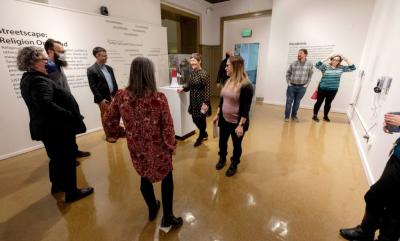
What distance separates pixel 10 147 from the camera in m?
2.86

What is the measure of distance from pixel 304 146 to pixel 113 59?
3.88 m

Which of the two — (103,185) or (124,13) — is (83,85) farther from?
(103,185)

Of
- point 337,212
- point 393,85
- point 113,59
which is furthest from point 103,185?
point 393,85

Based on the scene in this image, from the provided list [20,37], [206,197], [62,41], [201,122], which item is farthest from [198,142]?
[20,37]

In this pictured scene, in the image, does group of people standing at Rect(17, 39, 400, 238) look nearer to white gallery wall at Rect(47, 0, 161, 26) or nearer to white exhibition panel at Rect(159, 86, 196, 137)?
white exhibition panel at Rect(159, 86, 196, 137)

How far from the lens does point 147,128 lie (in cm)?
128

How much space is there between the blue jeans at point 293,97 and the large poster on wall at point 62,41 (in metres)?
3.41

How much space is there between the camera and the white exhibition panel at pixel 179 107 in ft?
10.2

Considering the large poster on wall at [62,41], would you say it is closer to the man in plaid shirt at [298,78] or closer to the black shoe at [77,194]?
the black shoe at [77,194]

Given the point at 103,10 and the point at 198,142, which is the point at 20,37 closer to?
the point at 103,10

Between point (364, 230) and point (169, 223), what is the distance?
1.45 meters

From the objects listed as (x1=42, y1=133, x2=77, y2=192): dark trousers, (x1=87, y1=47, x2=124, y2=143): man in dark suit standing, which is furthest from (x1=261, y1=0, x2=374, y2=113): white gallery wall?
(x1=42, y1=133, x2=77, y2=192): dark trousers

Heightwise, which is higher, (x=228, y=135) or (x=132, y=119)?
(x=132, y=119)

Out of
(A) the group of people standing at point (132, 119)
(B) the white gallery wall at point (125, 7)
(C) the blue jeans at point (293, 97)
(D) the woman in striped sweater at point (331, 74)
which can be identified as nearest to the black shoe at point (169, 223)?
(A) the group of people standing at point (132, 119)
